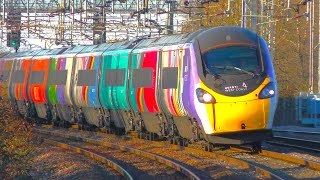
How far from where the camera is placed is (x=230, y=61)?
18.0 m

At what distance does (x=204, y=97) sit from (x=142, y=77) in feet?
15.5

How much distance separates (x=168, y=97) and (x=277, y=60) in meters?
24.1

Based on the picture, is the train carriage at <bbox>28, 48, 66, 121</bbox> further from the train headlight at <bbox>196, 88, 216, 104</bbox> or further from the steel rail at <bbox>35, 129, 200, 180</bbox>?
the train headlight at <bbox>196, 88, 216, 104</bbox>

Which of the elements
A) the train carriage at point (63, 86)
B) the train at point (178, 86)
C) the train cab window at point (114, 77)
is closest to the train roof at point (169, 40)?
the train at point (178, 86)

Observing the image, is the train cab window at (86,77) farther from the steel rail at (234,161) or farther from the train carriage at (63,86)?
the steel rail at (234,161)

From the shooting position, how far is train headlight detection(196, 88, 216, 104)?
17.5 metres

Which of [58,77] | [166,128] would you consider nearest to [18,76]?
[58,77]

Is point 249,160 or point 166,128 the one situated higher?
point 166,128

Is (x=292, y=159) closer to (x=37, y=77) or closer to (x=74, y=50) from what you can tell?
(x=74, y=50)

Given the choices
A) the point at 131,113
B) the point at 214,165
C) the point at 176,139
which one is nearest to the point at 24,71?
the point at 131,113

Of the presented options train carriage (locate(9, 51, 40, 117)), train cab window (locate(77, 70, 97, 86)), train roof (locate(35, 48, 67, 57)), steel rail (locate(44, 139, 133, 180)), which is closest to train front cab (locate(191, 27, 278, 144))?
steel rail (locate(44, 139, 133, 180))

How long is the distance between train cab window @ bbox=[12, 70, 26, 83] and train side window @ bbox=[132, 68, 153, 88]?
12.7m

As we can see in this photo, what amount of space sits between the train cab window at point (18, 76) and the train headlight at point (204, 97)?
17948mm

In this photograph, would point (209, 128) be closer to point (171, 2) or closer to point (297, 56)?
point (171, 2)
